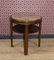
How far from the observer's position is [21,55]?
2.33 m

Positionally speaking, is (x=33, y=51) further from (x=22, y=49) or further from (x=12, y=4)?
(x=12, y=4)

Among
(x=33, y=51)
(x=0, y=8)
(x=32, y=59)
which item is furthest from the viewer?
Result: (x=0, y=8)

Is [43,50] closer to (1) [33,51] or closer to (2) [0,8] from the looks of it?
(1) [33,51]

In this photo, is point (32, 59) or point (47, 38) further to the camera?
point (47, 38)

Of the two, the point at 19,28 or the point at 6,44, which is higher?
the point at 19,28

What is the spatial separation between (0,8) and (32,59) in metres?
0.96

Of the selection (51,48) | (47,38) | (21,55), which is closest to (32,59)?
(21,55)

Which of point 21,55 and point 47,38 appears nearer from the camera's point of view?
point 21,55

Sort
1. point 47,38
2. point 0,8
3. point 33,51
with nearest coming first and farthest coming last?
point 33,51
point 0,8
point 47,38

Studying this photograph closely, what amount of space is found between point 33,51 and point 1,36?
2.14 feet

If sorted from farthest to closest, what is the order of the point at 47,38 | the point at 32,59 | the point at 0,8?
the point at 47,38 < the point at 0,8 < the point at 32,59

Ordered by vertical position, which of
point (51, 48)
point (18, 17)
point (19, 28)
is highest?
point (18, 17)

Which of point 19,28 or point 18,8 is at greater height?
point 18,8

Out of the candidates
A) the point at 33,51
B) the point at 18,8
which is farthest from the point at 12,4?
the point at 33,51
